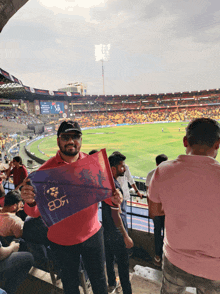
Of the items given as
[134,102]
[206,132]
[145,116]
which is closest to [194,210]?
[206,132]

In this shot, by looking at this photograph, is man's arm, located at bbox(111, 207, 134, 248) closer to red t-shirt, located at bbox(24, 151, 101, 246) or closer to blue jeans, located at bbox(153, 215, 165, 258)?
red t-shirt, located at bbox(24, 151, 101, 246)

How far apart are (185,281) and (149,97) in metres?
83.8

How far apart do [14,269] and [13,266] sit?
38 millimetres

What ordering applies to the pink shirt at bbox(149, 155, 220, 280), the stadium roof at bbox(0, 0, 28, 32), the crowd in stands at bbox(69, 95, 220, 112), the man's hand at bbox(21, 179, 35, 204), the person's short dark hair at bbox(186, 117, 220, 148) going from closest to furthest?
the pink shirt at bbox(149, 155, 220, 280) < the person's short dark hair at bbox(186, 117, 220, 148) < the man's hand at bbox(21, 179, 35, 204) < the stadium roof at bbox(0, 0, 28, 32) < the crowd in stands at bbox(69, 95, 220, 112)

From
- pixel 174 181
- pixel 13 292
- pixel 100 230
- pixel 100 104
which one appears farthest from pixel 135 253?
pixel 100 104

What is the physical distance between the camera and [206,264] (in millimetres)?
1272

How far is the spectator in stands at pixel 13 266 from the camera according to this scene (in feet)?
7.22

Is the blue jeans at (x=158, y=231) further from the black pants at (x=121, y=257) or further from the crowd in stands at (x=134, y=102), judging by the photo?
the crowd in stands at (x=134, y=102)

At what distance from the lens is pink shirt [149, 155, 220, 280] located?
122cm

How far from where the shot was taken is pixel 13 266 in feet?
7.41

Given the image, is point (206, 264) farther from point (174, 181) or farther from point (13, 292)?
point (13, 292)

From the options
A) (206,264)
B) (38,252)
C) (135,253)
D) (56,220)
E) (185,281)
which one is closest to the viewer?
(206,264)

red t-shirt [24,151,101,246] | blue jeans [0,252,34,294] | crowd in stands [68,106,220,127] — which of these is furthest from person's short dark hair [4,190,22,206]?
crowd in stands [68,106,220,127]

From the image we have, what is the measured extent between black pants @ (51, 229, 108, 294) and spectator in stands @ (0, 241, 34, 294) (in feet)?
2.22
